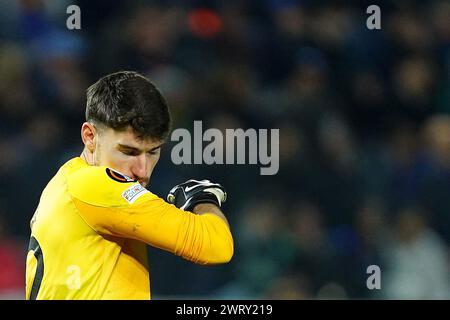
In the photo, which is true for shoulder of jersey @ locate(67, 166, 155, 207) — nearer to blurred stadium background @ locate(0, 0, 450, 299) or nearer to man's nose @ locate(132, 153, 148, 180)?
man's nose @ locate(132, 153, 148, 180)

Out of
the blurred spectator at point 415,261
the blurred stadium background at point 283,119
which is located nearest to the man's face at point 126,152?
the blurred stadium background at point 283,119

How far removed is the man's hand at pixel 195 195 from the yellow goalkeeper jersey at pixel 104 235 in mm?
154

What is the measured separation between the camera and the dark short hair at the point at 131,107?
2477mm

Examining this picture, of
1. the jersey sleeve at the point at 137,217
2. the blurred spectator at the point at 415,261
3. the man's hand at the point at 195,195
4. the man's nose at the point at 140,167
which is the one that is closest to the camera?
the jersey sleeve at the point at 137,217

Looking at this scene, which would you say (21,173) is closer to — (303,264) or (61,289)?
(303,264)

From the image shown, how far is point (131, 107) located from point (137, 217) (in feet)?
1.03

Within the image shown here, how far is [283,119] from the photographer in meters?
6.12

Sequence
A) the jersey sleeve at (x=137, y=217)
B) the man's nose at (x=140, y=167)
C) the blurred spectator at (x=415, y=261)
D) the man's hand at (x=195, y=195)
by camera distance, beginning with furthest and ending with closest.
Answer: the blurred spectator at (x=415, y=261)
the man's hand at (x=195, y=195)
the man's nose at (x=140, y=167)
the jersey sleeve at (x=137, y=217)

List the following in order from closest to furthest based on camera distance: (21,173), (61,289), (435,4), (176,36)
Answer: (61,289), (21,173), (176,36), (435,4)

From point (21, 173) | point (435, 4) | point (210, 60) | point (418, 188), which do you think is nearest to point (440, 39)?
point (435, 4)

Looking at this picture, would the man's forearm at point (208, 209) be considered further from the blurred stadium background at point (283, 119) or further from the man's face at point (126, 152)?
the blurred stadium background at point (283, 119)

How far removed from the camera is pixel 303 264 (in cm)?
576

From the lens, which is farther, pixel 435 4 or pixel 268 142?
pixel 435 4
